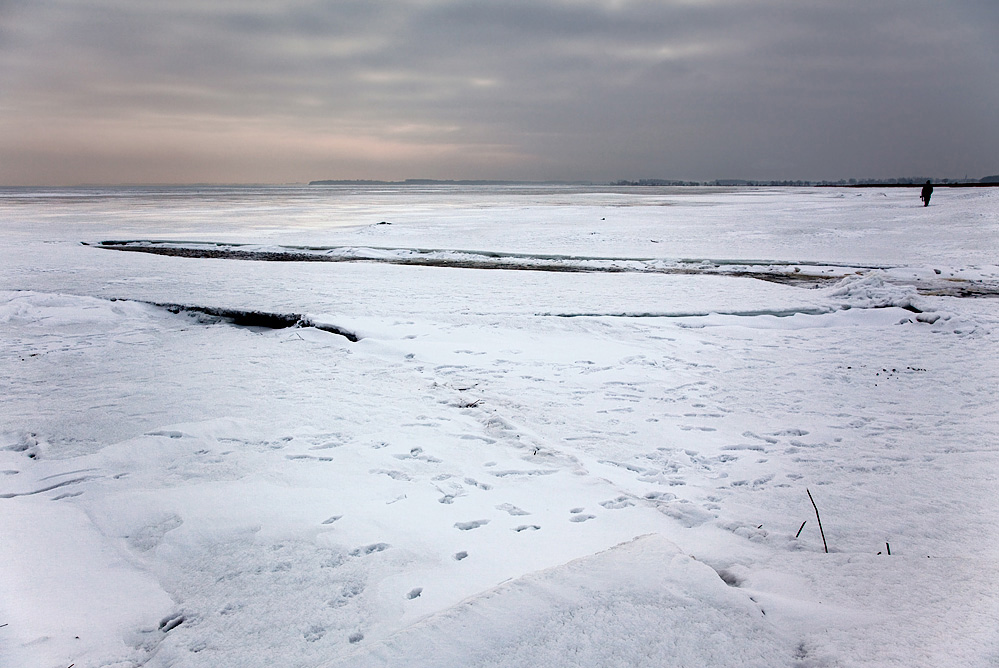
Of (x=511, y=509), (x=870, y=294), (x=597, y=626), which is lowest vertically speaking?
(x=511, y=509)

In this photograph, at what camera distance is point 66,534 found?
3.04 m

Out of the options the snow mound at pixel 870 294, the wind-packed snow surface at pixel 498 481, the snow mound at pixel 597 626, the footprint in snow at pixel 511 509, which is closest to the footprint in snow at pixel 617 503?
the wind-packed snow surface at pixel 498 481

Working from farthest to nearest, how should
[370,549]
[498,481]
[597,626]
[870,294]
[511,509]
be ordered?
[870,294] → [498,481] → [511,509] → [370,549] → [597,626]

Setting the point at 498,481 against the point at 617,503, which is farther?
the point at 498,481

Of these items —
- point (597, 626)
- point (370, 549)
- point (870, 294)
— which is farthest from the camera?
point (870, 294)

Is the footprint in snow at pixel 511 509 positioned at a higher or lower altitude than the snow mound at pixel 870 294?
lower

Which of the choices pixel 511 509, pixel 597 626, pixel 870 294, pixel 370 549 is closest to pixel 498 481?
pixel 511 509

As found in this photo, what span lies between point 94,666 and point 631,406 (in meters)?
3.82

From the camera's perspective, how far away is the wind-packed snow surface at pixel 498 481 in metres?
2.25

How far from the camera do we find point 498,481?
12.0 ft

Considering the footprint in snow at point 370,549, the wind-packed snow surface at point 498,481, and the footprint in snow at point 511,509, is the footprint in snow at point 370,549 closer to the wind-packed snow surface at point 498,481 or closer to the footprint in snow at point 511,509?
the wind-packed snow surface at point 498,481

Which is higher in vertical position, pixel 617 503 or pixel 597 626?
pixel 597 626

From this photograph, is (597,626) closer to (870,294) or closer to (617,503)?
(617,503)

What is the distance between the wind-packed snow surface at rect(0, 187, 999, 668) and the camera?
7.38 feet
